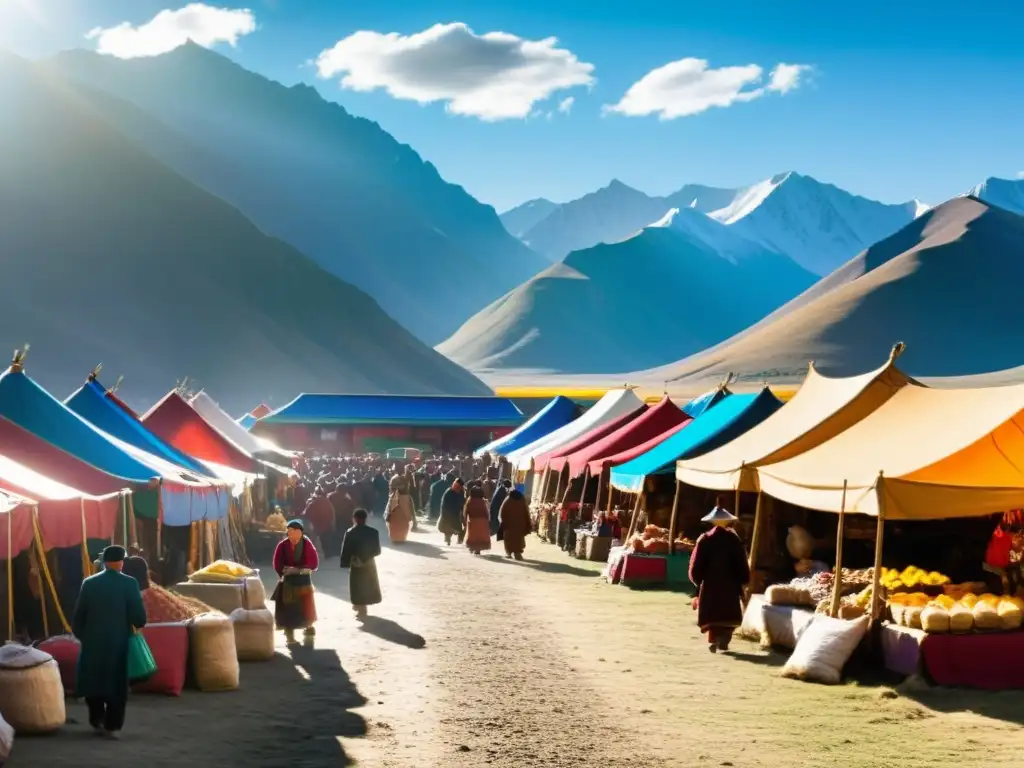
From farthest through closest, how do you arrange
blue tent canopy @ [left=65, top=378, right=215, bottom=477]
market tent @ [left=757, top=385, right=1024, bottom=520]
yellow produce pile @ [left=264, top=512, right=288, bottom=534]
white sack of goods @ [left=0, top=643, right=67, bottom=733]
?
yellow produce pile @ [left=264, top=512, right=288, bottom=534] < blue tent canopy @ [left=65, top=378, right=215, bottom=477] < market tent @ [left=757, top=385, right=1024, bottom=520] < white sack of goods @ [left=0, top=643, right=67, bottom=733]

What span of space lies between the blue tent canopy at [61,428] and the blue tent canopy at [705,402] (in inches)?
436

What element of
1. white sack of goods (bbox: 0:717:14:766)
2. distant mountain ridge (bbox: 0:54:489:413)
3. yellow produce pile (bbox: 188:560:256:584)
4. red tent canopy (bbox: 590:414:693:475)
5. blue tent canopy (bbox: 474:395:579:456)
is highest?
distant mountain ridge (bbox: 0:54:489:413)

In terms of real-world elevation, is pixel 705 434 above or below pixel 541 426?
below

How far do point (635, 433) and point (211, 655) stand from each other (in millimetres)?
16002

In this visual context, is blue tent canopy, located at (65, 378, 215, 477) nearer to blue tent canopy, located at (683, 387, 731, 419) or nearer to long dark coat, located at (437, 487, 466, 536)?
long dark coat, located at (437, 487, 466, 536)

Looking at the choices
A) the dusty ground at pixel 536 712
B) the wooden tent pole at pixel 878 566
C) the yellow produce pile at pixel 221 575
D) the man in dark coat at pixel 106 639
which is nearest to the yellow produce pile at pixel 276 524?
the dusty ground at pixel 536 712

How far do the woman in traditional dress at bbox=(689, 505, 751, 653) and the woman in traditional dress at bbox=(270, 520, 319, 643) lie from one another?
13.3 feet

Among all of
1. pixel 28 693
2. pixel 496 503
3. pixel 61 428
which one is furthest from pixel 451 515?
pixel 28 693

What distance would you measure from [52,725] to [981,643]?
755cm

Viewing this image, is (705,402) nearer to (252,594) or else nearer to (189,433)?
(189,433)

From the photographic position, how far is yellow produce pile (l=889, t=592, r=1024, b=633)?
11688 mm

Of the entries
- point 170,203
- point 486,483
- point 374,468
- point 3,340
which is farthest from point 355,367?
point 486,483

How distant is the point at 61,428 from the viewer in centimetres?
1688

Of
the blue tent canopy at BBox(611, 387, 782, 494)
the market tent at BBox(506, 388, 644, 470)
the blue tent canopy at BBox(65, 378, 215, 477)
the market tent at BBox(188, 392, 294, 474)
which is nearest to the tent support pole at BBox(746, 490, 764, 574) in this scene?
the blue tent canopy at BBox(611, 387, 782, 494)
